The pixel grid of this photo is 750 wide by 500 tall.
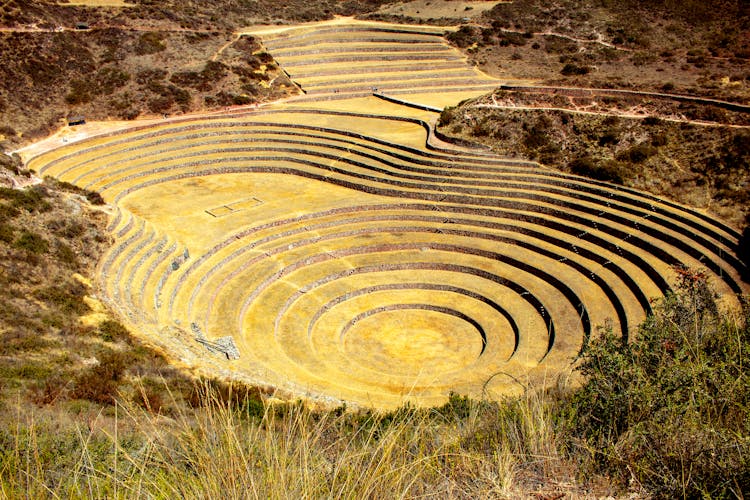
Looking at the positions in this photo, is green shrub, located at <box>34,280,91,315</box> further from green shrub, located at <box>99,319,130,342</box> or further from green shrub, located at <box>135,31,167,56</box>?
green shrub, located at <box>135,31,167,56</box>

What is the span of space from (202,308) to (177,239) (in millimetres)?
5381

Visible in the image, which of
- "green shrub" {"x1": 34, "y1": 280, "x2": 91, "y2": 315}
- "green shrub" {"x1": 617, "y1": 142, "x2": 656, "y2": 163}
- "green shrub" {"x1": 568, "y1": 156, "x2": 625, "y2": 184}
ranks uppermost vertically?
"green shrub" {"x1": 617, "y1": 142, "x2": 656, "y2": 163}

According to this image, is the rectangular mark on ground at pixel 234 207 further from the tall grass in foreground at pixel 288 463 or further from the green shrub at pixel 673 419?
the green shrub at pixel 673 419

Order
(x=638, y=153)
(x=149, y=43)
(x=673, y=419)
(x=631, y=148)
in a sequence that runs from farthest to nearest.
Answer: (x=149, y=43) < (x=631, y=148) < (x=638, y=153) < (x=673, y=419)

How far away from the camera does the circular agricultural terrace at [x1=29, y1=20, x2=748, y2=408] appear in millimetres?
19062

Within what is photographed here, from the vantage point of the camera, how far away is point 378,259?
25641 mm

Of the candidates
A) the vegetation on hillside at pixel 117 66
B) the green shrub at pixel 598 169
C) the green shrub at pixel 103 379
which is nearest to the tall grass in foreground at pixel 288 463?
the green shrub at pixel 103 379

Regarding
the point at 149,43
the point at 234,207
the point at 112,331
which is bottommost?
the point at 112,331

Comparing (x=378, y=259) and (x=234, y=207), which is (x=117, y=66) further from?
(x=378, y=259)

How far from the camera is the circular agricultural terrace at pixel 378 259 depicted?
19062 millimetres

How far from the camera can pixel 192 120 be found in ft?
129

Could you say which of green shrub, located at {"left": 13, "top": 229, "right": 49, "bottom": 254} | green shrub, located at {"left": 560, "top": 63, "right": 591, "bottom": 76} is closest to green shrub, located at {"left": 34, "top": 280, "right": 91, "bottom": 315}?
green shrub, located at {"left": 13, "top": 229, "right": 49, "bottom": 254}

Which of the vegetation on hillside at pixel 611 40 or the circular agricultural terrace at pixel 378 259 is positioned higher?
the vegetation on hillside at pixel 611 40

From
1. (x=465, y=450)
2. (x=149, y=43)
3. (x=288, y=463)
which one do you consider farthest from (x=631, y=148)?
(x=149, y=43)
